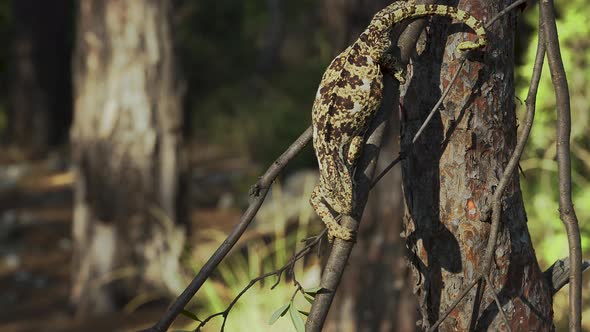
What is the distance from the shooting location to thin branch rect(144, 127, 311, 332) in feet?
6.64

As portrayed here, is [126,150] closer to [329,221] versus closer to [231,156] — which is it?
[329,221]

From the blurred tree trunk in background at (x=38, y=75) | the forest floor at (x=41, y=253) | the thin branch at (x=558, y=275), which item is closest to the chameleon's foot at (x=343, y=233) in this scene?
the thin branch at (x=558, y=275)

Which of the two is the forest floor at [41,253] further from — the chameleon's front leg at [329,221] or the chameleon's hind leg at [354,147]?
the chameleon's hind leg at [354,147]

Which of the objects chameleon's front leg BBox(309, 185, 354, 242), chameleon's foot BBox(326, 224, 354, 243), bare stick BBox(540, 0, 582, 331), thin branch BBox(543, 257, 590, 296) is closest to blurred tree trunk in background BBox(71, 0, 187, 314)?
chameleon's front leg BBox(309, 185, 354, 242)

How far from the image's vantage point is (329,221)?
8.03 ft

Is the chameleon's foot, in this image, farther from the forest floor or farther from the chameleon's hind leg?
the forest floor

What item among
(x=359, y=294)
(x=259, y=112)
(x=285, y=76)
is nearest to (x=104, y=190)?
(x=359, y=294)

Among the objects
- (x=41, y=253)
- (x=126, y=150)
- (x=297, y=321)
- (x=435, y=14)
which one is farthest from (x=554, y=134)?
(x=41, y=253)

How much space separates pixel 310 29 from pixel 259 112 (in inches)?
349

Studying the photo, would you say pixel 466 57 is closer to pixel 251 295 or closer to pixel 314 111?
pixel 314 111

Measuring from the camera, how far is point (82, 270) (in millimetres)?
7742

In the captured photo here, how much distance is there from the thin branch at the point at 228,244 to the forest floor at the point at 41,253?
5088 mm

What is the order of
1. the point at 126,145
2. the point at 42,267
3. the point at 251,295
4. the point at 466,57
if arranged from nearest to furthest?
the point at 466,57 < the point at 251,295 < the point at 126,145 < the point at 42,267

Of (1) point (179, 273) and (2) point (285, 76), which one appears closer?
(1) point (179, 273)
